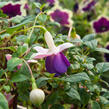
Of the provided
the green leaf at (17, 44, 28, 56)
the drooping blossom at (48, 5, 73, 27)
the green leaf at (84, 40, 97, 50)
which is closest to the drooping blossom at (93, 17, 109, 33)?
the drooping blossom at (48, 5, 73, 27)

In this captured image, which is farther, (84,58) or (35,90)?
(84,58)

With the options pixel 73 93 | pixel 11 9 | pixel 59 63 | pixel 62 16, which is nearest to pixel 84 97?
pixel 73 93

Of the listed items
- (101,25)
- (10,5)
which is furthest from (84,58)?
(101,25)

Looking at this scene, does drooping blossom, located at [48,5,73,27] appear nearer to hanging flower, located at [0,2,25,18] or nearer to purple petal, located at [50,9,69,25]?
purple petal, located at [50,9,69,25]

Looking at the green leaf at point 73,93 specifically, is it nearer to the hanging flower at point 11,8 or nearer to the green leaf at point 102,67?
the green leaf at point 102,67

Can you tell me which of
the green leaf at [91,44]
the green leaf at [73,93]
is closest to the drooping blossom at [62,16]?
the green leaf at [91,44]

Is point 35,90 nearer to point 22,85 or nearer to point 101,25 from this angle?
point 22,85

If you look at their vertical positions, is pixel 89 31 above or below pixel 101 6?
below

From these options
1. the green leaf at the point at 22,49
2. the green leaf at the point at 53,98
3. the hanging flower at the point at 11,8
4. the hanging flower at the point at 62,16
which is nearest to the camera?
the green leaf at the point at 22,49
